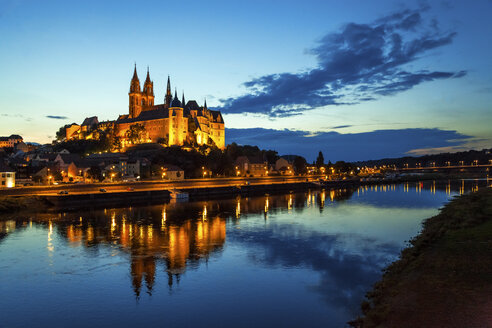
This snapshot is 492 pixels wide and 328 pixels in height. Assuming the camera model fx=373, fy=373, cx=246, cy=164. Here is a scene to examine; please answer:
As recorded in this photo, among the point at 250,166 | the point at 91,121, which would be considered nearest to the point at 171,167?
the point at 250,166

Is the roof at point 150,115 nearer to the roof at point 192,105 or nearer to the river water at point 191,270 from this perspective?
the roof at point 192,105

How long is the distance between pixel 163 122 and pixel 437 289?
103 meters

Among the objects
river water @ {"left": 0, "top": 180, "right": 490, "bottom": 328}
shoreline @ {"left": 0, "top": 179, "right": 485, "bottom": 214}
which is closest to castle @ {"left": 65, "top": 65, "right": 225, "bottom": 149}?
shoreline @ {"left": 0, "top": 179, "right": 485, "bottom": 214}

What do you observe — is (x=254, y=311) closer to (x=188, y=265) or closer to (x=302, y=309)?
(x=302, y=309)

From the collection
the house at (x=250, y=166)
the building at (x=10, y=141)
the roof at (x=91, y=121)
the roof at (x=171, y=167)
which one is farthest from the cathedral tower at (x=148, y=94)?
the roof at (x=171, y=167)

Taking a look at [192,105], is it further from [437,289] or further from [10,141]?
[437,289]

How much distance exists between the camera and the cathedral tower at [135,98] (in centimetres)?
12738

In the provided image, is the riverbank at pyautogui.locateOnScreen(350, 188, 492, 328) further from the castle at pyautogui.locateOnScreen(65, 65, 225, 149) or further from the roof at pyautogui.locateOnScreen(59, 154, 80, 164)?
the castle at pyautogui.locateOnScreen(65, 65, 225, 149)

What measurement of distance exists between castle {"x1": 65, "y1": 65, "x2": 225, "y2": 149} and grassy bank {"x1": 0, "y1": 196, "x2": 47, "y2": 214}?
64.1 metres

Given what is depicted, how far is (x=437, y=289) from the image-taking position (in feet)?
38.4

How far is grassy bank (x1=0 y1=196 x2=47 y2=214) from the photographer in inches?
1487

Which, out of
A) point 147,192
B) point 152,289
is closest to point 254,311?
point 152,289

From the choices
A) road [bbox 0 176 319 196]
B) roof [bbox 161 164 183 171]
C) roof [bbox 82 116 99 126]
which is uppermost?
roof [bbox 82 116 99 126]

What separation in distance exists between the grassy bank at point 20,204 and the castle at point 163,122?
210 feet
